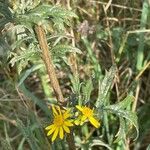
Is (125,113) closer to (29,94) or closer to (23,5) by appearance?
(23,5)

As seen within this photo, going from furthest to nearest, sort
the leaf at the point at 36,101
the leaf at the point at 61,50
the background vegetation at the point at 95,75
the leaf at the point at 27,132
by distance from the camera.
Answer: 1. the leaf at the point at 36,101
2. the background vegetation at the point at 95,75
3. the leaf at the point at 27,132
4. the leaf at the point at 61,50

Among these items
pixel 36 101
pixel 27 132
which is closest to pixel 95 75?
pixel 36 101

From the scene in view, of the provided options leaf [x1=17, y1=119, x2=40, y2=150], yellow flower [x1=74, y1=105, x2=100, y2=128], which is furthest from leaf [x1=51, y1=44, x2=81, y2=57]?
leaf [x1=17, y1=119, x2=40, y2=150]

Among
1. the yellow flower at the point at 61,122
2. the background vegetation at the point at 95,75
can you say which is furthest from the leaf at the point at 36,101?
the yellow flower at the point at 61,122

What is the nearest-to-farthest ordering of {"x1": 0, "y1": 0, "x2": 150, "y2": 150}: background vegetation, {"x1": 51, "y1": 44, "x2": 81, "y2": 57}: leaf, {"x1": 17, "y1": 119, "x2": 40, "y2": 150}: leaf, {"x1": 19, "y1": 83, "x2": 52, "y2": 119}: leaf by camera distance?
{"x1": 51, "y1": 44, "x2": 81, "y2": 57}: leaf < {"x1": 17, "y1": 119, "x2": 40, "y2": 150}: leaf < {"x1": 0, "y1": 0, "x2": 150, "y2": 150}: background vegetation < {"x1": 19, "y1": 83, "x2": 52, "y2": 119}: leaf

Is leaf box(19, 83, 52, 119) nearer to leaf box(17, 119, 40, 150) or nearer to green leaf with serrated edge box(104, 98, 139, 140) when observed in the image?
leaf box(17, 119, 40, 150)

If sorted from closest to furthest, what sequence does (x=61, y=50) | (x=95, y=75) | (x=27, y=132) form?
(x=61, y=50) < (x=27, y=132) < (x=95, y=75)

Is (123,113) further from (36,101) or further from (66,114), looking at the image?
(36,101)

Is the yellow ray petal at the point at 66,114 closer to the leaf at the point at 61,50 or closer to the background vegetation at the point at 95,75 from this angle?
the leaf at the point at 61,50

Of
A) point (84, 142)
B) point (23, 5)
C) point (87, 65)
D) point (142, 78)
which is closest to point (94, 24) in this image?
point (87, 65)

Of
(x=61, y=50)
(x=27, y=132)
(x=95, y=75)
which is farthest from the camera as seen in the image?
(x=95, y=75)

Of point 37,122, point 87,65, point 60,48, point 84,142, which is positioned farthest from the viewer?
point 87,65
